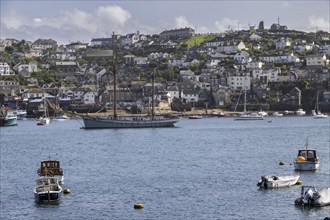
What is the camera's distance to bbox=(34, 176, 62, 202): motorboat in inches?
1550

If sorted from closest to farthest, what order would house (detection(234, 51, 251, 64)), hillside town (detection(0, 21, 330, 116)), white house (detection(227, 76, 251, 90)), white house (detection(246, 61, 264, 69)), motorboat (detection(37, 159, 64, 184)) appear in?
motorboat (detection(37, 159, 64, 184))
hillside town (detection(0, 21, 330, 116))
white house (detection(227, 76, 251, 90))
white house (detection(246, 61, 264, 69))
house (detection(234, 51, 251, 64))

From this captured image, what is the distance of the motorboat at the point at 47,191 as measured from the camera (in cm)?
3938

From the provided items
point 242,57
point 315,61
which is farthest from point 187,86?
point 315,61

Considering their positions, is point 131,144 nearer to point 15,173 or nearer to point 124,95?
point 15,173

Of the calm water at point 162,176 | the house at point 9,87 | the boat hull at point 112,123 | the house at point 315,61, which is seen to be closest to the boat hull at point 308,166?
the calm water at point 162,176

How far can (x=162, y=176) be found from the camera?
160 ft

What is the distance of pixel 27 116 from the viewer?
152375 mm

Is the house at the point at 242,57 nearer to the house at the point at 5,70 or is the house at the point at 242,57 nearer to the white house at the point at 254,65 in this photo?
the white house at the point at 254,65

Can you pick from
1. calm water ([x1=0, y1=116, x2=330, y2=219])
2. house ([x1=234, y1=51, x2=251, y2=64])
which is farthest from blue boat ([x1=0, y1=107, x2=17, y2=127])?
house ([x1=234, y1=51, x2=251, y2=64])

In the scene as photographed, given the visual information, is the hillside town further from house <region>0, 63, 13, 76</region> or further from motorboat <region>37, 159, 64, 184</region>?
motorboat <region>37, 159, 64, 184</region>

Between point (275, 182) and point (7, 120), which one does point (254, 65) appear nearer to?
point (7, 120)

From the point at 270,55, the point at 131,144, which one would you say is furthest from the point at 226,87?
the point at 131,144

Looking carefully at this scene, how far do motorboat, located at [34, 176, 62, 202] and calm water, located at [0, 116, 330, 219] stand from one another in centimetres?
46

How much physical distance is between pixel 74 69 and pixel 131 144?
122 meters
